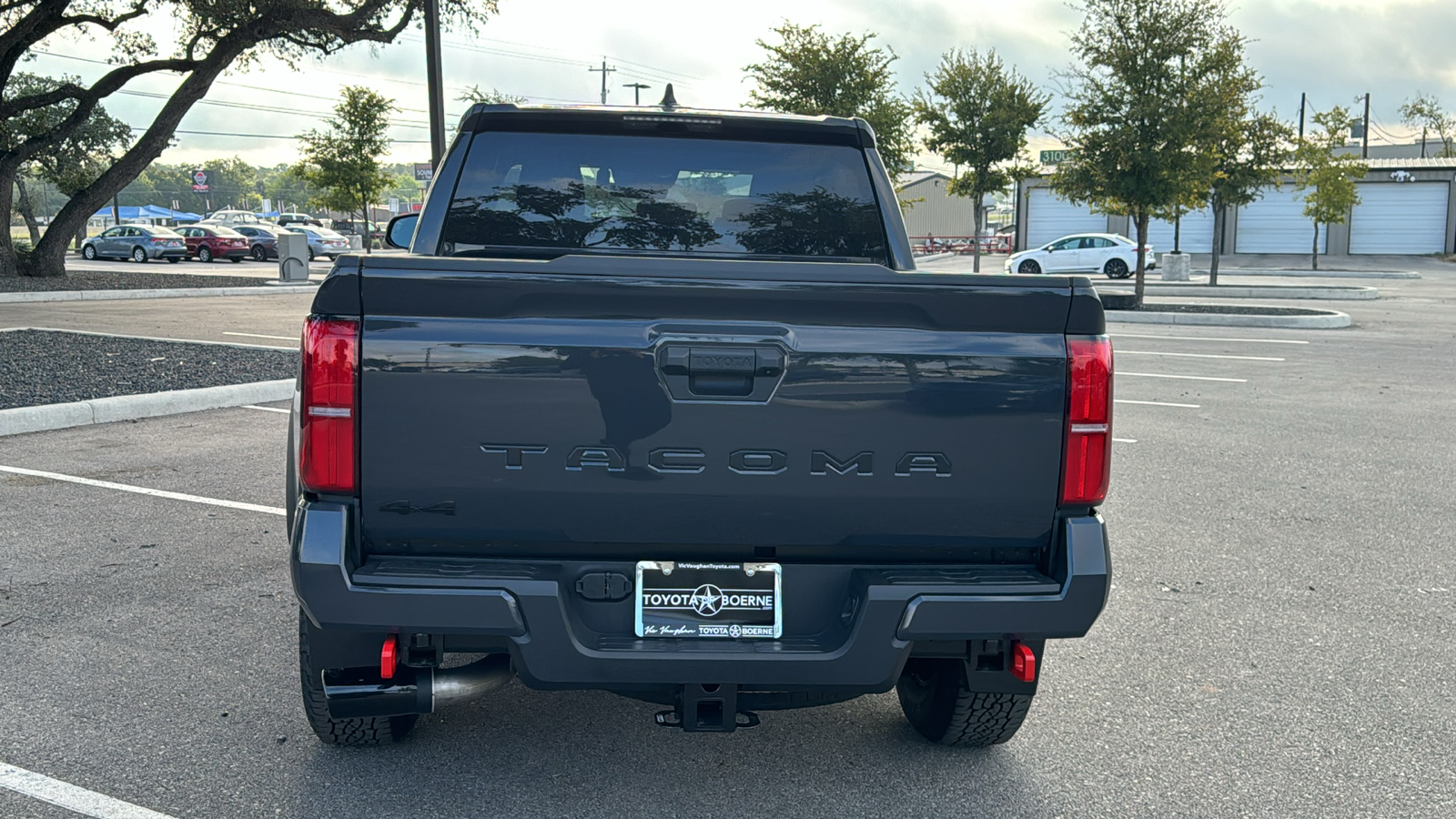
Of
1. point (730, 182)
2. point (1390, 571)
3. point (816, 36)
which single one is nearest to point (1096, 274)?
point (816, 36)

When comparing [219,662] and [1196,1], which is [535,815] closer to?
[219,662]

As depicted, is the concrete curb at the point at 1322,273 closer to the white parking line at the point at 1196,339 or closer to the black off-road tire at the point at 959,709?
the white parking line at the point at 1196,339

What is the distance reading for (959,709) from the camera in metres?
3.50

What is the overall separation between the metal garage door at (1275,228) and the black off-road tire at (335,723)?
5691 centimetres

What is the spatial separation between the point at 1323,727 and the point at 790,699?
2.01m

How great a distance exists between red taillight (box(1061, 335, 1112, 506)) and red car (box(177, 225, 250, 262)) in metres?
47.2

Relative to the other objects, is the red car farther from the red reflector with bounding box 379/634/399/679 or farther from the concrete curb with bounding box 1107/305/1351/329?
the red reflector with bounding box 379/634/399/679

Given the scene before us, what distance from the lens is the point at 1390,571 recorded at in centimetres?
568

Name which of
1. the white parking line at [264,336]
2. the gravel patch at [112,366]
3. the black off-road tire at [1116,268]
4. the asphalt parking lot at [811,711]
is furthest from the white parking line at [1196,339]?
the black off-road tire at [1116,268]

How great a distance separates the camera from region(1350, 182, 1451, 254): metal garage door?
53.9 meters

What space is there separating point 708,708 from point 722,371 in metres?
0.85

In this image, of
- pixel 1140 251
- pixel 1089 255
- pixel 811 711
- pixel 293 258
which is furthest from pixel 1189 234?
pixel 811 711

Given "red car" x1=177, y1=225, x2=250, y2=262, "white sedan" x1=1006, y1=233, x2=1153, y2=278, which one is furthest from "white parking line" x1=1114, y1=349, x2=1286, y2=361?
"red car" x1=177, y1=225, x2=250, y2=262

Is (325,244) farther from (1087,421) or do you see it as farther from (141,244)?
(1087,421)
